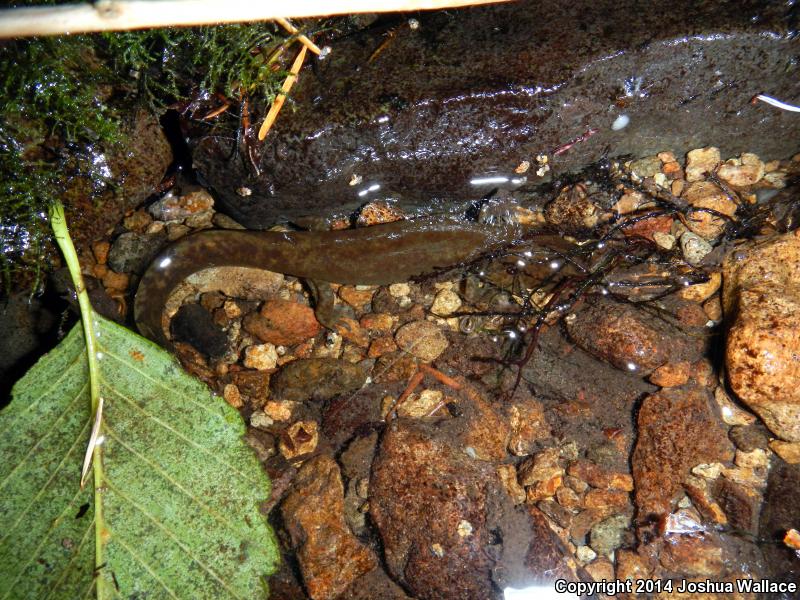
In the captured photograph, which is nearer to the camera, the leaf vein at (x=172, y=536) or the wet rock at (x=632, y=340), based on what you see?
the leaf vein at (x=172, y=536)

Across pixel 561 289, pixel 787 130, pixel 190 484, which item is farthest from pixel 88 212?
pixel 787 130

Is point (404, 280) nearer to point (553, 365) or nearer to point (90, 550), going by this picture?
point (553, 365)

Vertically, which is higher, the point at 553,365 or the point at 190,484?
the point at 190,484

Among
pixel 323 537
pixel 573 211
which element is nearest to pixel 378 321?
pixel 323 537

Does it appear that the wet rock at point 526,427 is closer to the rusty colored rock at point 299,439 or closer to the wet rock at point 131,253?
the rusty colored rock at point 299,439

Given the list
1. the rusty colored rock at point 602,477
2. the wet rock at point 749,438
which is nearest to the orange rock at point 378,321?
the rusty colored rock at point 602,477

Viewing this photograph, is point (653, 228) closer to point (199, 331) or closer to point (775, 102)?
point (775, 102)
